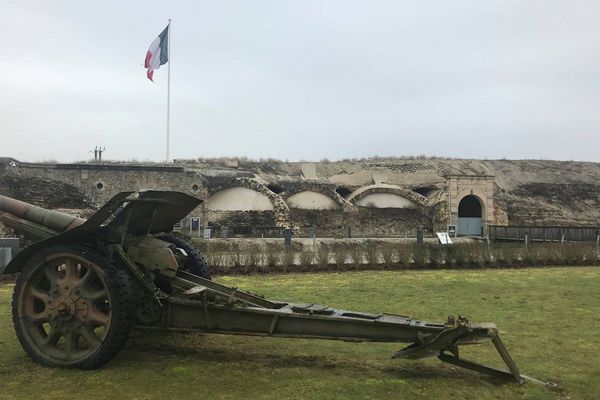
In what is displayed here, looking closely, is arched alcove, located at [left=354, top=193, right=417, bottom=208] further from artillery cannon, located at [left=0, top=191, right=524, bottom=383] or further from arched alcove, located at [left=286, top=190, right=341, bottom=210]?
artillery cannon, located at [left=0, top=191, right=524, bottom=383]

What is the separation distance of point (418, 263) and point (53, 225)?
1041 cm

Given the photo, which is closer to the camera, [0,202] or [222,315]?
[222,315]

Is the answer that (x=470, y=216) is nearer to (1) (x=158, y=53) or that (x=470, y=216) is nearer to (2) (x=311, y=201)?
(2) (x=311, y=201)

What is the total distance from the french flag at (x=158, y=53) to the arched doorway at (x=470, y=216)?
21523mm

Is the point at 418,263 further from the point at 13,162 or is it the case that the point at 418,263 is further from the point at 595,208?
the point at 595,208

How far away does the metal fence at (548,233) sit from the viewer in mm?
23359

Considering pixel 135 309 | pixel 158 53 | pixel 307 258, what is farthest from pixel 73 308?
pixel 158 53

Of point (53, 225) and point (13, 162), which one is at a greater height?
point (13, 162)

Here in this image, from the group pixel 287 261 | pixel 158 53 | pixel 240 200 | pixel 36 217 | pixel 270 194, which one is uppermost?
pixel 158 53

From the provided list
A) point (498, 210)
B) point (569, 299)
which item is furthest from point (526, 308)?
point (498, 210)

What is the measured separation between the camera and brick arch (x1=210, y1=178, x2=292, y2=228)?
99.1ft

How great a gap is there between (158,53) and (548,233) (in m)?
24.0

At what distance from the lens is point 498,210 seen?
36.3m

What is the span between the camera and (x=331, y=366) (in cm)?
489
